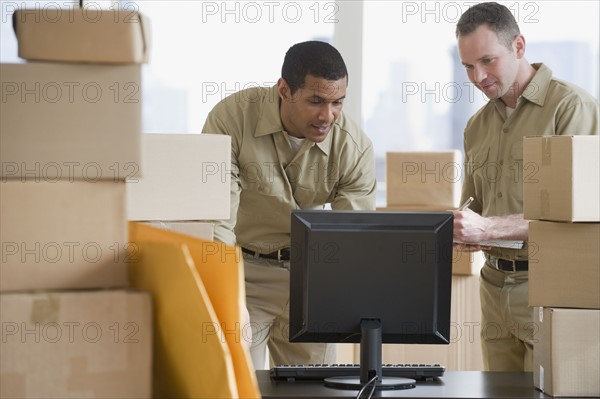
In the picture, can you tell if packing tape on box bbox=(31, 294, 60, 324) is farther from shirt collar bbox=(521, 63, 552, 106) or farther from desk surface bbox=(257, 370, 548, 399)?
shirt collar bbox=(521, 63, 552, 106)

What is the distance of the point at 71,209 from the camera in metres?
1.05

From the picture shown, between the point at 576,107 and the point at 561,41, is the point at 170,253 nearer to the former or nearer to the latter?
the point at 576,107

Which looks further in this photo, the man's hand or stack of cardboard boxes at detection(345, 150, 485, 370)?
stack of cardboard boxes at detection(345, 150, 485, 370)

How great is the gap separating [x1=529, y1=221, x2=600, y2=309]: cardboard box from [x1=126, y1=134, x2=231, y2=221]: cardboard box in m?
0.96

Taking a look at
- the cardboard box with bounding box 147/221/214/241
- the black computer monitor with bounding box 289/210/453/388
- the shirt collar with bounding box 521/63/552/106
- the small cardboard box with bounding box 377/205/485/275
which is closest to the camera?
the black computer monitor with bounding box 289/210/453/388

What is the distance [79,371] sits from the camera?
0.97 m

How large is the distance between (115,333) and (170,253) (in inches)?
4.4

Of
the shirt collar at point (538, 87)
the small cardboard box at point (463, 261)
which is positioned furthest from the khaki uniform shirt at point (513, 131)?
the small cardboard box at point (463, 261)

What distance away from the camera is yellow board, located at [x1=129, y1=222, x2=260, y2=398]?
0.89m

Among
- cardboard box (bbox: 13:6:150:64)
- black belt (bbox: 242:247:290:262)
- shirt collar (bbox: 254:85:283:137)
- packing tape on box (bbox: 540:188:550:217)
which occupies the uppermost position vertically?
shirt collar (bbox: 254:85:283:137)

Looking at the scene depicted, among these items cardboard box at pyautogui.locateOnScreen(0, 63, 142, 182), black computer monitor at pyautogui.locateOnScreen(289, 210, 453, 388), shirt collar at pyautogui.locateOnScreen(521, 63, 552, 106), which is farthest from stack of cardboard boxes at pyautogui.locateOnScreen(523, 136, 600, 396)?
cardboard box at pyautogui.locateOnScreen(0, 63, 142, 182)

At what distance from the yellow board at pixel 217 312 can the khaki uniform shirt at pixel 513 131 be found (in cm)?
174

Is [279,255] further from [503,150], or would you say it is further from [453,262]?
[453,262]

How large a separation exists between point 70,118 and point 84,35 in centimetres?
11
